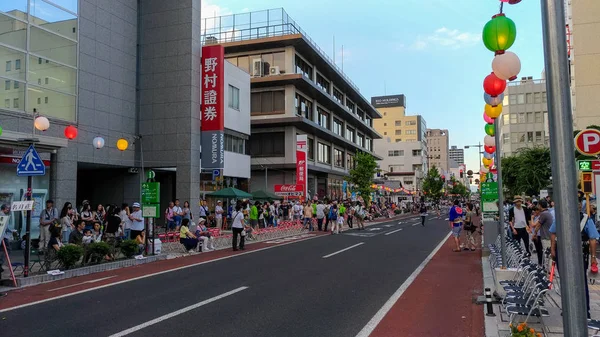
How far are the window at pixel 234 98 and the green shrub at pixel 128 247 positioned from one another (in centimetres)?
1868

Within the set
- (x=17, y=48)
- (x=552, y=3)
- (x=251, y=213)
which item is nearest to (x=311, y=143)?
(x=251, y=213)

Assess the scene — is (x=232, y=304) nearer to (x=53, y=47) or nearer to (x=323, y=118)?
(x=53, y=47)

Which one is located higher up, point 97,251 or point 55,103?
point 55,103

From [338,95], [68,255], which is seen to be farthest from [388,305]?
[338,95]

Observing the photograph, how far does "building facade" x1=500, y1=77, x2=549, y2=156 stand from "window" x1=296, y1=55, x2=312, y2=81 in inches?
2079

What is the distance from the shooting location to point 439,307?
326 inches

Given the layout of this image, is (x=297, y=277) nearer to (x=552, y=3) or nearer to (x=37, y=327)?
(x=37, y=327)

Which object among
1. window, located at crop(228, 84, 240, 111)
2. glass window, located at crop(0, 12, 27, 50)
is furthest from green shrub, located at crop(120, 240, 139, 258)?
window, located at crop(228, 84, 240, 111)

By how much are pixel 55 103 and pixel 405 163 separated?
101 meters

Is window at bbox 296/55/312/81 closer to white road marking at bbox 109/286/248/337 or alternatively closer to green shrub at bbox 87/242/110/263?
green shrub at bbox 87/242/110/263

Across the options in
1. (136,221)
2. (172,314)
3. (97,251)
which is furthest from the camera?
(136,221)

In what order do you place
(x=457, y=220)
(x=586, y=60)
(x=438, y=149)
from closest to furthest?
1. (x=457, y=220)
2. (x=586, y=60)
3. (x=438, y=149)

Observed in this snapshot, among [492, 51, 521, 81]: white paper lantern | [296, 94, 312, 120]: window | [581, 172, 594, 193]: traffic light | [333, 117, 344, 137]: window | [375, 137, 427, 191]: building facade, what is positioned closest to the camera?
[492, 51, 521, 81]: white paper lantern

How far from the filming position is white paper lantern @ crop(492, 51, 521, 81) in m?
6.42
